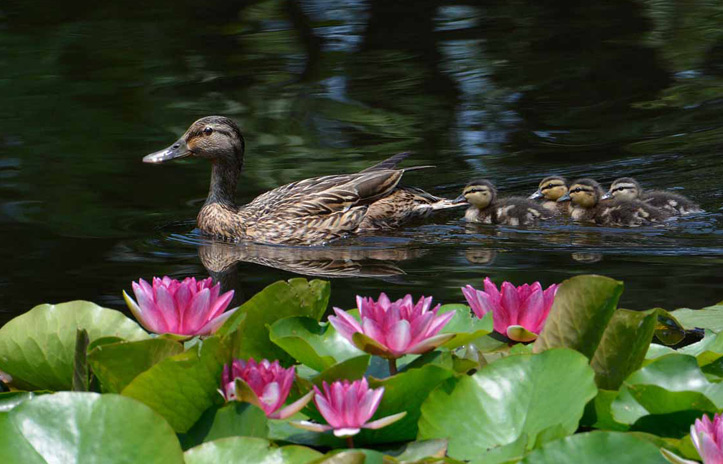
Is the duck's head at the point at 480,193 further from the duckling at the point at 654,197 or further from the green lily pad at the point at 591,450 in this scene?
the green lily pad at the point at 591,450

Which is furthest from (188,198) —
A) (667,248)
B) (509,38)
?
(509,38)

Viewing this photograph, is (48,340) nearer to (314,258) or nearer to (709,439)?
(709,439)

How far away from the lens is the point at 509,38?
11336 millimetres

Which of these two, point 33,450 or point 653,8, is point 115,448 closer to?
point 33,450

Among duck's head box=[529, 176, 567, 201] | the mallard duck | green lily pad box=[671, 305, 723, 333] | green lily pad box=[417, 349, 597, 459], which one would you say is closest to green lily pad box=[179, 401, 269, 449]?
green lily pad box=[417, 349, 597, 459]

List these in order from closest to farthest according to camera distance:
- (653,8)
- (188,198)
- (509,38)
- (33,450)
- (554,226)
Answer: (33,450) < (554,226) < (188,198) < (509,38) < (653,8)

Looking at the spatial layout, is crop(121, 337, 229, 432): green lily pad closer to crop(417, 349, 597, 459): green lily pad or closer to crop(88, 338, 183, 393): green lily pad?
crop(88, 338, 183, 393): green lily pad

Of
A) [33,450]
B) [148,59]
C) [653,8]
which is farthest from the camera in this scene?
[653,8]

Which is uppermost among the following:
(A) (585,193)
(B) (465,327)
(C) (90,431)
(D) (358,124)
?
(C) (90,431)

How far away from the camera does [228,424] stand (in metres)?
1.75

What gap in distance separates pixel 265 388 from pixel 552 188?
5.53 m

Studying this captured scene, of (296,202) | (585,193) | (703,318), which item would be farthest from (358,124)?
(703,318)

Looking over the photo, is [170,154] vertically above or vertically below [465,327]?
below

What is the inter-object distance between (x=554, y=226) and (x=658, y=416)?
5.13 metres
